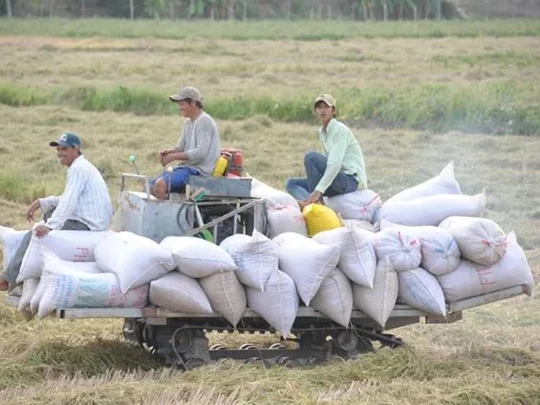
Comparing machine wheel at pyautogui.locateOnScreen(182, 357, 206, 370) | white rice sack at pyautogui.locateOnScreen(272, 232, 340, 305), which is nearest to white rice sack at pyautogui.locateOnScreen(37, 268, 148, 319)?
machine wheel at pyautogui.locateOnScreen(182, 357, 206, 370)

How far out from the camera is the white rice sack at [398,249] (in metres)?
8.12

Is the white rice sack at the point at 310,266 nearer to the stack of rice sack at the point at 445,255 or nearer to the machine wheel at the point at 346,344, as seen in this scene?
the stack of rice sack at the point at 445,255

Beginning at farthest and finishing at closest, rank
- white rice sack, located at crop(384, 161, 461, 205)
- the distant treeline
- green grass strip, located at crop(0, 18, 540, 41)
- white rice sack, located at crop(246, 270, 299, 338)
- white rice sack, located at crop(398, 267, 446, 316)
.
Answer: the distant treeline → green grass strip, located at crop(0, 18, 540, 41) → white rice sack, located at crop(384, 161, 461, 205) → white rice sack, located at crop(398, 267, 446, 316) → white rice sack, located at crop(246, 270, 299, 338)

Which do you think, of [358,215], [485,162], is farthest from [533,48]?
[358,215]

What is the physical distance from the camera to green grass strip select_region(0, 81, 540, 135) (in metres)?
20.2

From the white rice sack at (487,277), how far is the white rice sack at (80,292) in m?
2.18

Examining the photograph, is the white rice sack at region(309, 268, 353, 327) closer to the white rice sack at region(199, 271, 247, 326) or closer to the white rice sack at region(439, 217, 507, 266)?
the white rice sack at region(199, 271, 247, 326)

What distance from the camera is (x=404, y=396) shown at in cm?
700

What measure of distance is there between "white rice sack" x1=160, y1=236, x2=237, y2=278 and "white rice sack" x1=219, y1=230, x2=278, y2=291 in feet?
0.36

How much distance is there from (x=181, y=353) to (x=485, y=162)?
9693 millimetres

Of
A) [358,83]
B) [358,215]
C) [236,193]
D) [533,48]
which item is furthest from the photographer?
[533,48]

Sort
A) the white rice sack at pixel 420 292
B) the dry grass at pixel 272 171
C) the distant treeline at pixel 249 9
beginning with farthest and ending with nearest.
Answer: the distant treeline at pixel 249 9
the white rice sack at pixel 420 292
the dry grass at pixel 272 171

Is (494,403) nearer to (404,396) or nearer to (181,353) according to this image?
(404,396)

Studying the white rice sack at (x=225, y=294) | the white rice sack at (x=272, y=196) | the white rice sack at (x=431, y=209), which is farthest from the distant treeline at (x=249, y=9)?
the white rice sack at (x=225, y=294)
